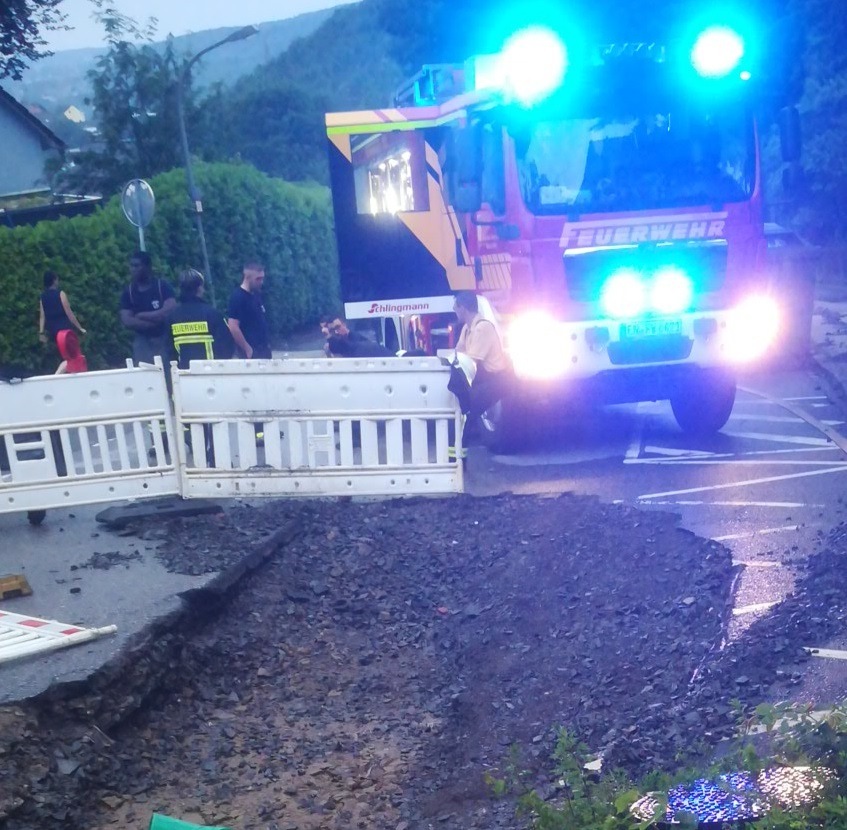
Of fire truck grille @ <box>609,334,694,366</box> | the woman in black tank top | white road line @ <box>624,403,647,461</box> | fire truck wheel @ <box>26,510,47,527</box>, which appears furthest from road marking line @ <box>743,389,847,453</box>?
the woman in black tank top

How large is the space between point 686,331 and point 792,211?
17.1 meters

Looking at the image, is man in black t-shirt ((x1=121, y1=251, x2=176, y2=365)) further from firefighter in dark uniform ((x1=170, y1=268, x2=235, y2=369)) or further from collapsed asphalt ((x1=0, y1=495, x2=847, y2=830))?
collapsed asphalt ((x1=0, y1=495, x2=847, y2=830))

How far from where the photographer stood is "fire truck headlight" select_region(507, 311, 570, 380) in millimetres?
9320

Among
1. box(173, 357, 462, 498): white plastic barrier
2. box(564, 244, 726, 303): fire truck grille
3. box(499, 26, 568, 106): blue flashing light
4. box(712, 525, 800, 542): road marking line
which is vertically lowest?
box(712, 525, 800, 542): road marking line

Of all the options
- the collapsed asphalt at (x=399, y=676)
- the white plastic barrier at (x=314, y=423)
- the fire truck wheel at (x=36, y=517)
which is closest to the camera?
the collapsed asphalt at (x=399, y=676)

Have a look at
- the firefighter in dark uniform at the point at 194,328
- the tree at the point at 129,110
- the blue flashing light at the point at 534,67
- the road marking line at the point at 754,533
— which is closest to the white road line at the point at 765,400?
the blue flashing light at the point at 534,67

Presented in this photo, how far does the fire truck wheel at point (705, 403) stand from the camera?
400 inches

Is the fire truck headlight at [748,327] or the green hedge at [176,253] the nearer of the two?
the fire truck headlight at [748,327]

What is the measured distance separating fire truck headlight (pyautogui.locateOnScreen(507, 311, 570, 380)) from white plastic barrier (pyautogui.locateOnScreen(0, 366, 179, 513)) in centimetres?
315

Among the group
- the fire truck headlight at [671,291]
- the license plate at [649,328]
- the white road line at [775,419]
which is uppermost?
the fire truck headlight at [671,291]

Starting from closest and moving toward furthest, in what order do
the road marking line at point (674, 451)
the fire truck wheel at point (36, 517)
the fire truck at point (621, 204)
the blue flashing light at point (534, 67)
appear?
the fire truck wheel at point (36, 517) < the blue flashing light at point (534, 67) < the fire truck at point (621, 204) < the road marking line at point (674, 451)

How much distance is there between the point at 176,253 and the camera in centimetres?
2020

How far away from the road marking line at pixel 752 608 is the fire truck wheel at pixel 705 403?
4.35 m

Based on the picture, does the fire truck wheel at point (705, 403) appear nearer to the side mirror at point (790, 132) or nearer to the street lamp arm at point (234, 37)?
the side mirror at point (790, 132)
